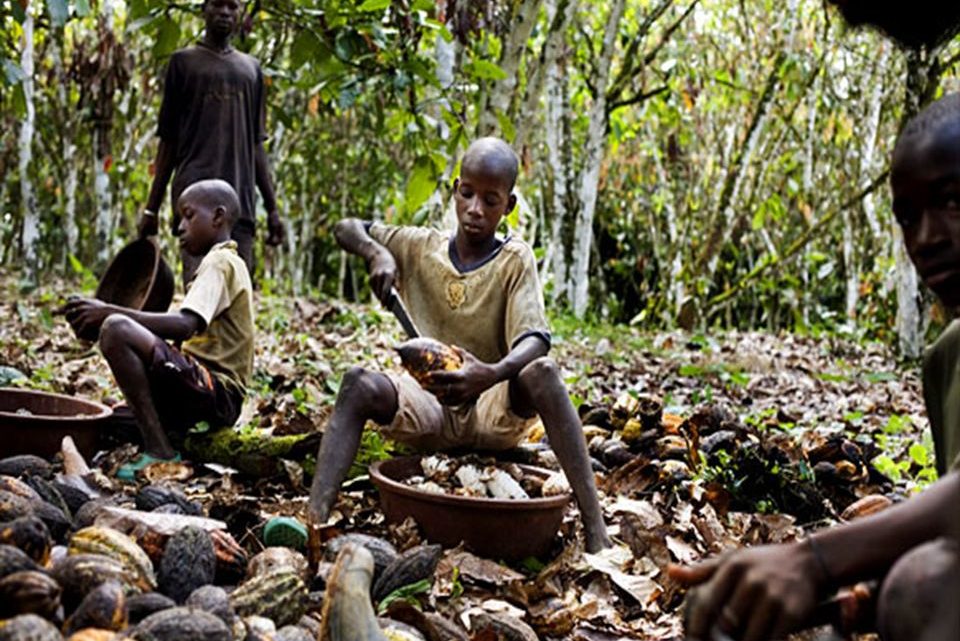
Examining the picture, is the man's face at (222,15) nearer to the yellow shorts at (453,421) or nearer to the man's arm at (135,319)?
the man's arm at (135,319)

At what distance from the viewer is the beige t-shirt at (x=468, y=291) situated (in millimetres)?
3227

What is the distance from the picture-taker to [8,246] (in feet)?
64.1

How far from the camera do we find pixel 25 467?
9.29 feet

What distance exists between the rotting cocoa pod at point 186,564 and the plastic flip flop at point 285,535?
33 centimetres

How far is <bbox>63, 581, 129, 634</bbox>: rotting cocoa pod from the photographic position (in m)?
1.69

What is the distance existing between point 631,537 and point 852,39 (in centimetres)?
1027

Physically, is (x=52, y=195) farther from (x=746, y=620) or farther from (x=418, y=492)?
(x=746, y=620)

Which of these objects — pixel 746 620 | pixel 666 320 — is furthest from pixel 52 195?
pixel 746 620

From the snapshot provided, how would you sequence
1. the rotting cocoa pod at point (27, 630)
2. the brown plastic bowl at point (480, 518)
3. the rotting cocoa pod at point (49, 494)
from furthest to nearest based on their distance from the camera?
the brown plastic bowl at point (480, 518), the rotting cocoa pod at point (49, 494), the rotting cocoa pod at point (27, 630)

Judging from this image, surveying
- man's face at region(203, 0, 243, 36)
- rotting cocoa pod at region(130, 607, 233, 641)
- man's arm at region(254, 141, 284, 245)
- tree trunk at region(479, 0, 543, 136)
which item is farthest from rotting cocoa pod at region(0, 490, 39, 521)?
tree trunk at region(479, 0, 543, 136)

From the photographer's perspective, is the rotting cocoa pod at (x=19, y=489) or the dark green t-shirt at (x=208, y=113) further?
the dark green t-shirt at (x=208, y=113)

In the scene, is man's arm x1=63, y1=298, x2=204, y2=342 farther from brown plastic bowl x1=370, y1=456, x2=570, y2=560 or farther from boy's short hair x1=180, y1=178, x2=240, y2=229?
brown plastic bowl x1=370, y1=456, x2=570, y2=560

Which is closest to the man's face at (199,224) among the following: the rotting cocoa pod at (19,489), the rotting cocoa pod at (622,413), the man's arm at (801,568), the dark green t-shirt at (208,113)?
the dark green t-shirt at (208,113)

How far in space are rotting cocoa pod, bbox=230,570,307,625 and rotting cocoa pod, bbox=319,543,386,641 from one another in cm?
19
